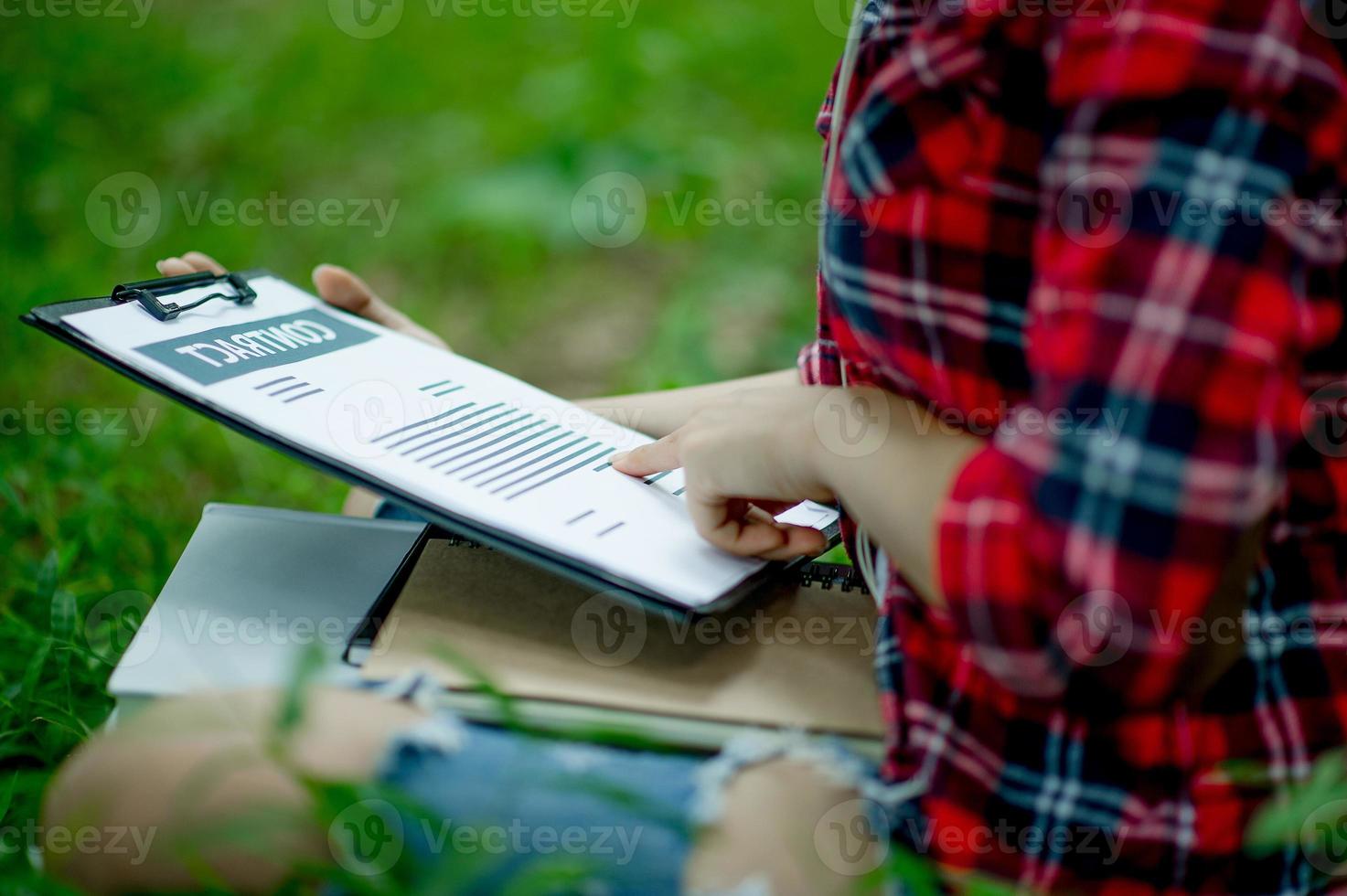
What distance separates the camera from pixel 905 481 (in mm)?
667

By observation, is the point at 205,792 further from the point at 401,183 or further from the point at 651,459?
the point at 401,183

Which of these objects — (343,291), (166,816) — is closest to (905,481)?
(166,816)

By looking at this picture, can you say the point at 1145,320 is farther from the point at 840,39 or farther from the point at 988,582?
the point at 840,39

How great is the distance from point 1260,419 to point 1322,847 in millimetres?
285

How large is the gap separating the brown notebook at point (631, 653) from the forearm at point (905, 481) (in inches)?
4.1

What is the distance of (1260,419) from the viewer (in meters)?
0.52

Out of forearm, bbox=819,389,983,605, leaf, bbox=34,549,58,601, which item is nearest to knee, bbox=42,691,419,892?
forearm, bbox=819,389,983,605

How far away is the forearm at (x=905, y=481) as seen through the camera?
2.14 feet

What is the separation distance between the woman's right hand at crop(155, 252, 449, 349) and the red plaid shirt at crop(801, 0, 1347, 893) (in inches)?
20.8

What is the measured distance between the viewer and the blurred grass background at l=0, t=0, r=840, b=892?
165cm

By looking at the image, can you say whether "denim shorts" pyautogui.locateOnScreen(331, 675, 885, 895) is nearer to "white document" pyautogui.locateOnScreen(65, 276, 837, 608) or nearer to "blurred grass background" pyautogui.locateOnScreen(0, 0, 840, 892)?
"white document" pyautogui.locateOnScreen(65, 276, 837, 608)

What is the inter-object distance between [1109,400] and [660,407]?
1.83 feet

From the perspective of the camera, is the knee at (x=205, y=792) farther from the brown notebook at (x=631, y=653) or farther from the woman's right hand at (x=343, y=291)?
the woman's right hand at (x=343, y=291)

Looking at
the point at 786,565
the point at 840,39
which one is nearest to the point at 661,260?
the point at 840,39
